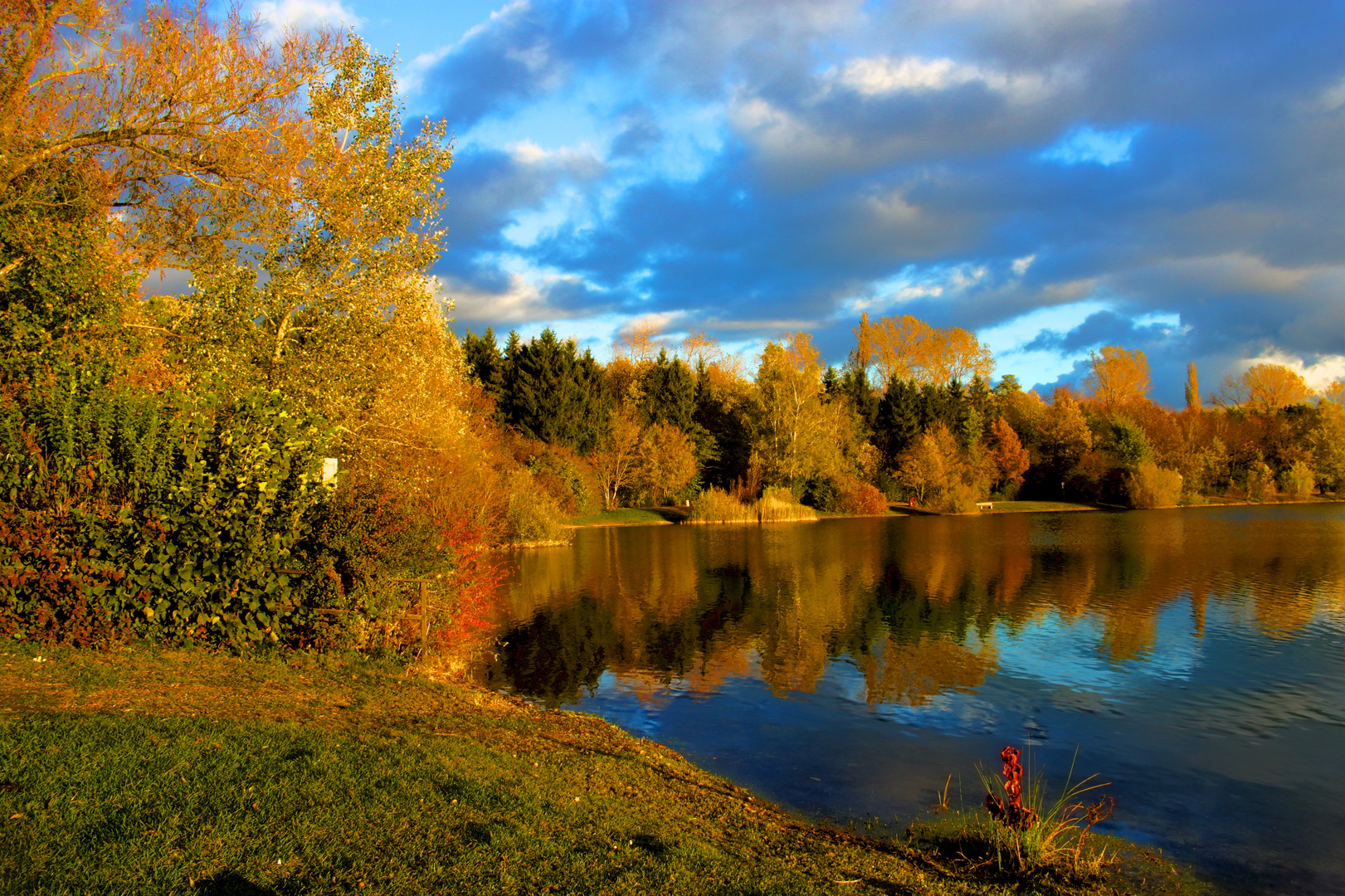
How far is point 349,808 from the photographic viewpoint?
588 cm

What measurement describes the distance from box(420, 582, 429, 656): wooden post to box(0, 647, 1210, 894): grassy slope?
274 centimetres

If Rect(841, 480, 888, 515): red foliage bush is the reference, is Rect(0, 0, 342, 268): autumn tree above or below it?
above

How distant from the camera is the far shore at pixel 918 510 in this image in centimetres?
5078

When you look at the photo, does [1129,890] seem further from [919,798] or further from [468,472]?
[468,472]

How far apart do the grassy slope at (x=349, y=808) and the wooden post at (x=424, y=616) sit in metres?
2.74

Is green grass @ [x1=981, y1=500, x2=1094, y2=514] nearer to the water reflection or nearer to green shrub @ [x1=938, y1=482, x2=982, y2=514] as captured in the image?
green shrub @ [x1=938, y1=482, x2=982, y2=514]

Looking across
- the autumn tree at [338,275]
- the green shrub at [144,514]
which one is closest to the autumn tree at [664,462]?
the autumn tree at [338,275]

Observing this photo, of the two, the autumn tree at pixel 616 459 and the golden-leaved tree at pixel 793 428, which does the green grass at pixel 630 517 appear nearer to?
the autumn tree at pixel 616 459

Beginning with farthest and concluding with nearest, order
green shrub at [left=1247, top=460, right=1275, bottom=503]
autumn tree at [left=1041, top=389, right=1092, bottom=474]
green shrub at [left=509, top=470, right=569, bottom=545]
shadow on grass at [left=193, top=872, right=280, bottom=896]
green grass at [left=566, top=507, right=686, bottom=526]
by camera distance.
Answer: autumn tree at [left=1041, top=389, right=1092, bottom=474]
green shrub at [left=1247, top=460, right=1275, bottom=503]
green grass at [left=566, top=507, right=686, bottom=526]
green shrub at [left=509, top=470, right=569, bottom=545]
shadow on grass at [left=193, top=872, right=280, bottom=896]

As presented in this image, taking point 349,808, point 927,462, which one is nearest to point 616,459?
point 927,462

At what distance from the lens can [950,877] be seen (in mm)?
6441

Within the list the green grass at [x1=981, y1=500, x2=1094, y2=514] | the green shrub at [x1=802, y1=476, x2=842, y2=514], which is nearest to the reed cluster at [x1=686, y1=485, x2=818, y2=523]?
the green shrub at [x1=802, y1=476, x2=842, y2=514]

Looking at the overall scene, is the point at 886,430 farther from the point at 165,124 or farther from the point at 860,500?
the point at 165,124

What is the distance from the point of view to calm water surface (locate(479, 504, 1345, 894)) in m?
9.23
